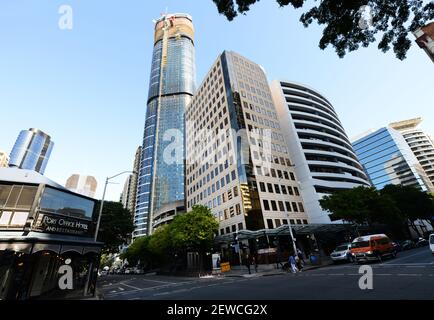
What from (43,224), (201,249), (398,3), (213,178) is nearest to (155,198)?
(213,178)

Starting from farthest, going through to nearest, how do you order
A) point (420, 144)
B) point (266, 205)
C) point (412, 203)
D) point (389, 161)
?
point (420, 144)
point (389, 161)
point (412, 203)
point (266, 205)

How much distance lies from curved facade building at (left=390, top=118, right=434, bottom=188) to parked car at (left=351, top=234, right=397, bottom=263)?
132m

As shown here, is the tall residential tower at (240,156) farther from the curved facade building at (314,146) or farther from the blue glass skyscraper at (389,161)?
the blue glass skyscraper at (389,161)

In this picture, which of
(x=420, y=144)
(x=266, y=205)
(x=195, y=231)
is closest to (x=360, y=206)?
(x=266, y=205)

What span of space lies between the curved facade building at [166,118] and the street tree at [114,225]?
50312mm

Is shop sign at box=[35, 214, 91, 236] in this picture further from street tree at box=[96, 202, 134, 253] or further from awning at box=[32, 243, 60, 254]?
street tree at box=[96, 202, 134, 253]

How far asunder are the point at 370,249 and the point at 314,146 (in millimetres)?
39607

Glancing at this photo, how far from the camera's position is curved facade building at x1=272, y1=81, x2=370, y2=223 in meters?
48.3

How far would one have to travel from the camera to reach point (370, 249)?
19.2 meters

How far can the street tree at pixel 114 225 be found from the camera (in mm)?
36656

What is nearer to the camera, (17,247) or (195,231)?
(17,247)

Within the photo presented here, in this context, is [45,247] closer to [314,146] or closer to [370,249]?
[370,249]
